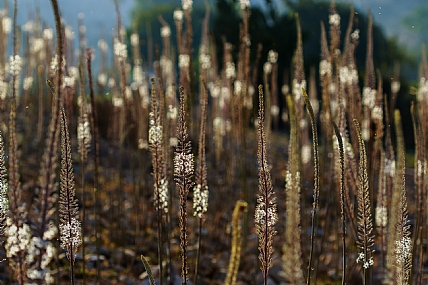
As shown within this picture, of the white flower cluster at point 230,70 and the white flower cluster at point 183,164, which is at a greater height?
the white flower cluster at point 230,70

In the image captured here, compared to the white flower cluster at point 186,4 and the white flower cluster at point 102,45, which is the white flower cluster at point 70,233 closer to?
the white flower cluster at point 186,4

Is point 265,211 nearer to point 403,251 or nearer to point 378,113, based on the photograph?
point 403,251

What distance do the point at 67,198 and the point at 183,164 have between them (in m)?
0.19

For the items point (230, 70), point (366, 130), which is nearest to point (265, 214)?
point (230, 70)

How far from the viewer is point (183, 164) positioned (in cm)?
73

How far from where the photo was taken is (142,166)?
205 centimetres

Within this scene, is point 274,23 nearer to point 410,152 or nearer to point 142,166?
point 410,152

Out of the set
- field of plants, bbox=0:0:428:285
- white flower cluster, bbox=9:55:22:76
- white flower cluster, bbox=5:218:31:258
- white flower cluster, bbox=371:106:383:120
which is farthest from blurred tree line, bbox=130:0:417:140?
white flower cluster, bbox=5:218:31:258

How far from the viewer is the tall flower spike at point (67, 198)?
1.88ft

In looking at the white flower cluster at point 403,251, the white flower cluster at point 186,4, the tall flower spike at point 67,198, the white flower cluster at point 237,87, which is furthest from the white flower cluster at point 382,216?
the white flower cluster at point 186,4

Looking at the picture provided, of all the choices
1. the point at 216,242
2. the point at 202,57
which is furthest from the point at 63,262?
the point at 202,57

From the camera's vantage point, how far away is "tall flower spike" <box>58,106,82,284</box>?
573 mm

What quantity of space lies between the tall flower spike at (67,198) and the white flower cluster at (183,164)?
0.55 ft

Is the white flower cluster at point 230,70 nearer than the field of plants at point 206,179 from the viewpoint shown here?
No
